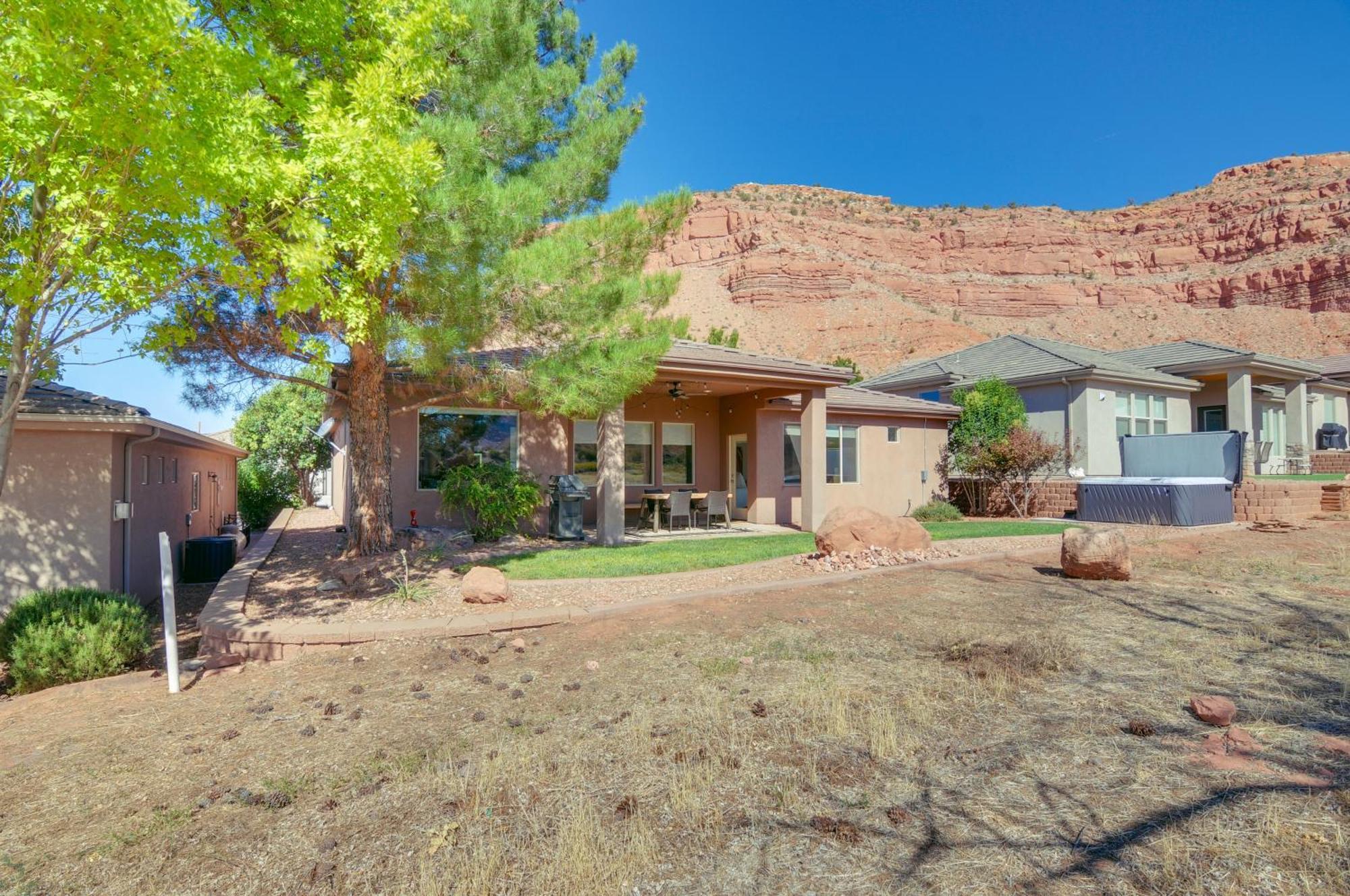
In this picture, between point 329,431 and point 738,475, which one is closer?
point 738,475

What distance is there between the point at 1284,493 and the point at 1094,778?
1709cm

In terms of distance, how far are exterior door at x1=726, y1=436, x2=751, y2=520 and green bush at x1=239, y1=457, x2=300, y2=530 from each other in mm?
12762

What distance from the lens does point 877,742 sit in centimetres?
366

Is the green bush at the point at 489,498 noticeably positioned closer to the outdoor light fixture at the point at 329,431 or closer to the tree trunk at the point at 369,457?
the tree trunk at the point at 369,457

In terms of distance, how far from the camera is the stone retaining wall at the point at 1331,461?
2250cm

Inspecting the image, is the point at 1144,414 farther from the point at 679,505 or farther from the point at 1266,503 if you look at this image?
the point at 679,505

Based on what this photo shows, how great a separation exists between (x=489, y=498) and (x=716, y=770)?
8144mm

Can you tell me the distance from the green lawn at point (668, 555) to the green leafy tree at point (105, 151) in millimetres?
4844

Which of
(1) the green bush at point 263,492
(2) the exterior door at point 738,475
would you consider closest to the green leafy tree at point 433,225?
(2) the exterior door at point 738,475

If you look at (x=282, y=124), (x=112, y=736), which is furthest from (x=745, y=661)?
(x=282, y=124)

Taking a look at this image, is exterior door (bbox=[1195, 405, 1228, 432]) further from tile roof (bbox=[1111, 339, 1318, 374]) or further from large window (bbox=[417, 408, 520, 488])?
large window (bbox=[417, 408, 520, 488])

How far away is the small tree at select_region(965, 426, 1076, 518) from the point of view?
16.1m

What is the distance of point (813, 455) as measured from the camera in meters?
14.0

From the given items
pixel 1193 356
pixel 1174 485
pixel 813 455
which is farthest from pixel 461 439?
pixel 1193 356
